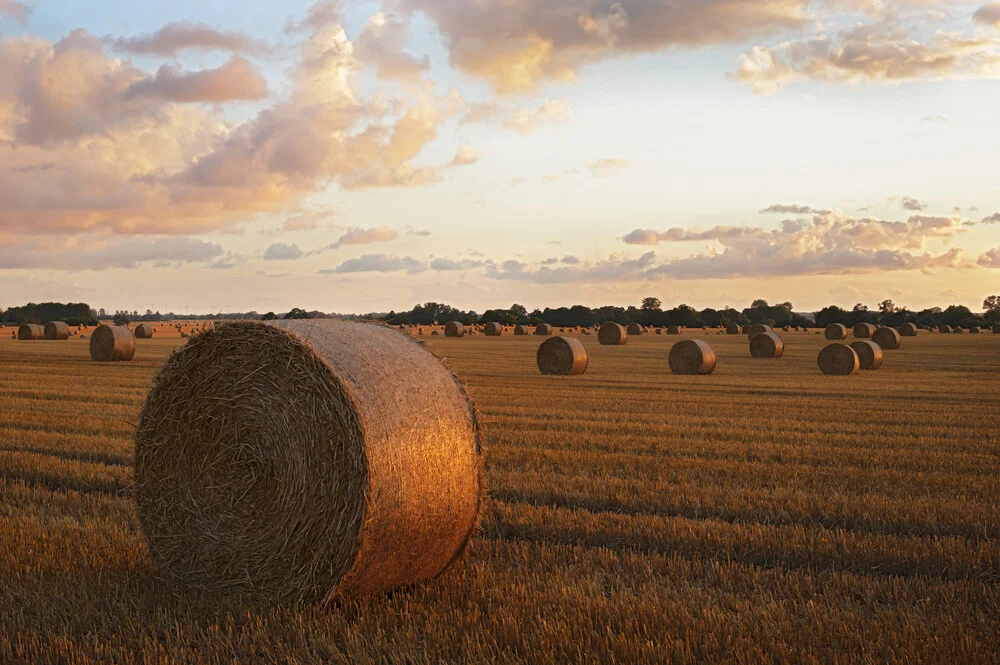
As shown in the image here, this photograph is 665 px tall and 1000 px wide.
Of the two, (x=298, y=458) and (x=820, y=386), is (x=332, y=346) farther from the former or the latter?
(x=820, y=386)

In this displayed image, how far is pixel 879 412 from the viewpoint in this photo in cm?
1627

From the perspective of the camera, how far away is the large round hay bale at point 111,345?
31078 millimetres

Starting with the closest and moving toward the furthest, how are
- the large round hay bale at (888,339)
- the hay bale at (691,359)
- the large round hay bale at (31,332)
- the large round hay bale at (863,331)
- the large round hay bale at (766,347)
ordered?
the hay bale at (691,359)
the large round hay bale at (766,347)
the large round hay bale at (888,339)
the large round hay bale at (31,332)
the large round hay bale at (863,331)

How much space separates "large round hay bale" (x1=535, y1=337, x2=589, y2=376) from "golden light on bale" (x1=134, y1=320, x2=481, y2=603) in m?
19.3

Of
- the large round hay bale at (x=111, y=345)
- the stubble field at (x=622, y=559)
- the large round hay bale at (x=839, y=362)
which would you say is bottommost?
the stubble field at (x=622, y=559)

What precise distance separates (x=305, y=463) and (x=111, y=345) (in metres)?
27.6

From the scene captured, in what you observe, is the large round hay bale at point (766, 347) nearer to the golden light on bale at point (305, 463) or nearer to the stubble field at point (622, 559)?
the stubble field at point (622, 559)

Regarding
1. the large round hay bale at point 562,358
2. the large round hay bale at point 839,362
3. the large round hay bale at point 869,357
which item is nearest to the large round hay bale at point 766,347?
the large round hay bale at point 869,357

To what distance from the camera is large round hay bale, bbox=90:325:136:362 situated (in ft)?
102

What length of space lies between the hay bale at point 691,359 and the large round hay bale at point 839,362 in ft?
11.8

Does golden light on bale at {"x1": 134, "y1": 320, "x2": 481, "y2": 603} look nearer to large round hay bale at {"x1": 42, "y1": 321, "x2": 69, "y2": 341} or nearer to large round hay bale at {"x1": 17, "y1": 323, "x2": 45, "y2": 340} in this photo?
large round hay bale at {"x1": 42, "y1": 321, "x2": 69, "y2": 341}

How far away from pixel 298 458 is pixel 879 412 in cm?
1294

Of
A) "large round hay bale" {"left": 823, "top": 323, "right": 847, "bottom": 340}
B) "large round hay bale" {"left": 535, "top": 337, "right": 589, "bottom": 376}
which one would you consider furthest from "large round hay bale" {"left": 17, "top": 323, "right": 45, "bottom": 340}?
"large round hay bale" {"left": 823, "top": 323, "right": 847, "bottom": 340}

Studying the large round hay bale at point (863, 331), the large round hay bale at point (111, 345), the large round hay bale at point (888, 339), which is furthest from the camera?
the large round hay bale at point (863, 331)
